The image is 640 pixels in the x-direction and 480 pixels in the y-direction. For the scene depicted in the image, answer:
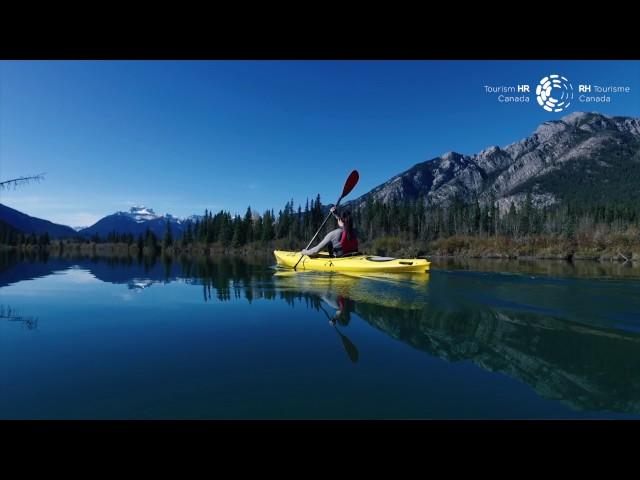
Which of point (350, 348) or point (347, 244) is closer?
point (350, 348)

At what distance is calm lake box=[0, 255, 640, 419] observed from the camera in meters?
4.05

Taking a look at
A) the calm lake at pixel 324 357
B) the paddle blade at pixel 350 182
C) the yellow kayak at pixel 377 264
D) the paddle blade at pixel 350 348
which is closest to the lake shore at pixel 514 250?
the paddle blade at pixel 350 182

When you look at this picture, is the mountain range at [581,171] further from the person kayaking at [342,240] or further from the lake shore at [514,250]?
the person kayaking at [342,240]

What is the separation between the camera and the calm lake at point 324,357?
4047mm

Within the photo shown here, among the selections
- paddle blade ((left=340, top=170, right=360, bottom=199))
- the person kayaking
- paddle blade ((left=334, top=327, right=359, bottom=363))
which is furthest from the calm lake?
paddle blade ((left=340, top=170, right=360, bottom=199))

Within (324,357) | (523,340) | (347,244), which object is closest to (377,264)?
(347,244)

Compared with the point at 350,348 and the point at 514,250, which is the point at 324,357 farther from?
the point at 514,250

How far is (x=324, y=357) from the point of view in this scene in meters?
5.59

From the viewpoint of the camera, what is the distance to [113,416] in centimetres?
389

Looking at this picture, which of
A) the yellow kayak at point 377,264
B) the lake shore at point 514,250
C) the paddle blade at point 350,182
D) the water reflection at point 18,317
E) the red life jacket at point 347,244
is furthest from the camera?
the lake shore at point 514,250

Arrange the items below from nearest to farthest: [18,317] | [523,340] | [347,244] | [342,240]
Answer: [523,340] → [18,317] → [342,240] → [347,244]

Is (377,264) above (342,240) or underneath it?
underneath
